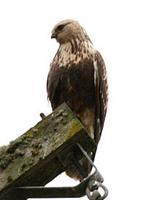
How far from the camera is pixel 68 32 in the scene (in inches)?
284

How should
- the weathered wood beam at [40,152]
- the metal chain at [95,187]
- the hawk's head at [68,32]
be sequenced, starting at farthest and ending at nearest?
the hawk's head at [68,32], the weathered wood beam at [40,152], the metal chain at [95,187]

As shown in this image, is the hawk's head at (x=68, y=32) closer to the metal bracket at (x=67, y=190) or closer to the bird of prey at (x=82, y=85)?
the bird of prey at (x=82, y=85)

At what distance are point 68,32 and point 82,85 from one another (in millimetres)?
885

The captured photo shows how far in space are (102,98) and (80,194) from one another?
130 inches

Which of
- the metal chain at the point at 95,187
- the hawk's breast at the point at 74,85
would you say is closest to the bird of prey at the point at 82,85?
the hawk's breast at the point at 74,85

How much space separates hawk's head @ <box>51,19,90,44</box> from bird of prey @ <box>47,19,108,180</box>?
264 mm

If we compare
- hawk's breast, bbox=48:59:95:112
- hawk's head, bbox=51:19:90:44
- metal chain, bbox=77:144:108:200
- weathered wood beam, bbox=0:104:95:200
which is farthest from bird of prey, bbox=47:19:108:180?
metal chain, bbox=77:144:108:200

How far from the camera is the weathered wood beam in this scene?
3.47 metres

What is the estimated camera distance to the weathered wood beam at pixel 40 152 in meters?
3.47

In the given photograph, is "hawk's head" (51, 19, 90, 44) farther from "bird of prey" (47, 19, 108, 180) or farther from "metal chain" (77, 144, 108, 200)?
"metal chain" (77, 144, 108, 200)

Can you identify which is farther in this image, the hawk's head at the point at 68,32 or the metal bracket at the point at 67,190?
the hawk's head at the point at 68,32

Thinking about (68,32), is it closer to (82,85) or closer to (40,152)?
(82,85)

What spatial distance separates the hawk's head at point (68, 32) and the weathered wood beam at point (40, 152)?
348 cm

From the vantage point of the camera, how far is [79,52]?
6.89 meters
